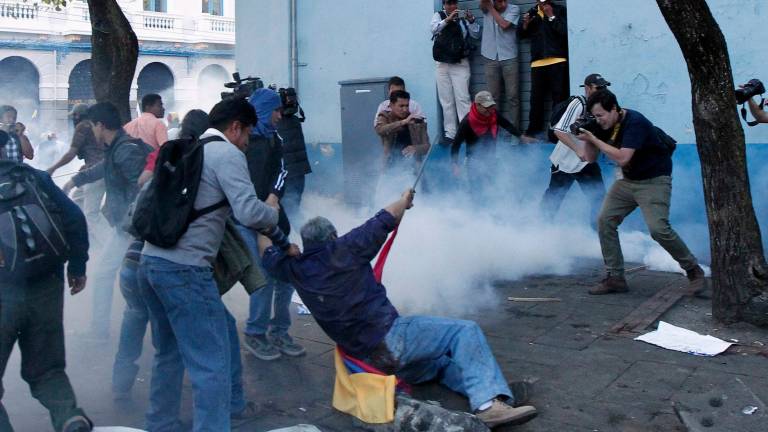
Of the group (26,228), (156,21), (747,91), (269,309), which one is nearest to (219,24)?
(156,21)

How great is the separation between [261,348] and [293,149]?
2.32 m

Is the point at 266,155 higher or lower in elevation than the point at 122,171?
higher

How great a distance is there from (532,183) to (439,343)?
4.97 metres

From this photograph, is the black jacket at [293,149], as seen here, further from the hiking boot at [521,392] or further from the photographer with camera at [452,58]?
Answer: the hiking boot at [521,392]

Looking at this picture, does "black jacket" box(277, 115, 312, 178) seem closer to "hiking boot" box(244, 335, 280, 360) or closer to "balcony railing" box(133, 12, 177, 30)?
"hiking boot" box(244, 335, 280, 360)

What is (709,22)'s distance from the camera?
5250 millimetres

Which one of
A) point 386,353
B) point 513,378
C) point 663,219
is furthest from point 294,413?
point 663,219

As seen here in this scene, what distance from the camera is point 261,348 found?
17.3 feet

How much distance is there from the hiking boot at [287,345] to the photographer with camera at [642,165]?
8.73 feet

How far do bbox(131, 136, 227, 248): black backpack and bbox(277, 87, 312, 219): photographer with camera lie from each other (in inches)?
129

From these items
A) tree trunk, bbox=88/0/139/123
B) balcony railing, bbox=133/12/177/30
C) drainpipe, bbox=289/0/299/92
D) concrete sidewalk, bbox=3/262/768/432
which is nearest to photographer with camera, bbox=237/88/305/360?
concrete sidewalk, bbox=3/262/768/432

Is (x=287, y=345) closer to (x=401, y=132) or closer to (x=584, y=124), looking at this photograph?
(x=584, y=124)

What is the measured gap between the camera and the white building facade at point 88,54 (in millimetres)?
27922

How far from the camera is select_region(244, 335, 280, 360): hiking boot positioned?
17.3ft
